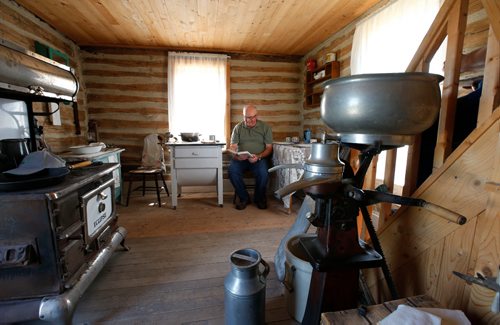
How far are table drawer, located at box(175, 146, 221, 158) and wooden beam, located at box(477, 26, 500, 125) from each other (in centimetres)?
245

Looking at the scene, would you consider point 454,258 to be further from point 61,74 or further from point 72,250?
point 61,74

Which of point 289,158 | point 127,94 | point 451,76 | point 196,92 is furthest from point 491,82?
point 127,94

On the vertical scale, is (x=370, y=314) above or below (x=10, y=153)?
below

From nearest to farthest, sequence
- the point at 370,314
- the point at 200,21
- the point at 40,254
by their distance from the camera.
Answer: the point at 370,314
the point at 40,254
the point at 200,21

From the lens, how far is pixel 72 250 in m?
1.18

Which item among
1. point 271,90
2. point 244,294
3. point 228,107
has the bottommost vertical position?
point 244,294

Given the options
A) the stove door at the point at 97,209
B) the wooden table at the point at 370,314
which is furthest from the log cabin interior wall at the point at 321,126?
the stove door at the point at 97,209

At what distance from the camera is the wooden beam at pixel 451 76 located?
90 cm

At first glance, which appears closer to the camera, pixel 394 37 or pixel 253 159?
pixel 394 37

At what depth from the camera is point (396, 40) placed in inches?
82.0

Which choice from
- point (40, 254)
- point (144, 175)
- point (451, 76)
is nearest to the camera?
point (451, 76)

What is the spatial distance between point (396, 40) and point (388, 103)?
73.2 inches

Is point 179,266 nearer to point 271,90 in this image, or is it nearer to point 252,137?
point 252,137

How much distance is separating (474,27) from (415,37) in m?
0.45
